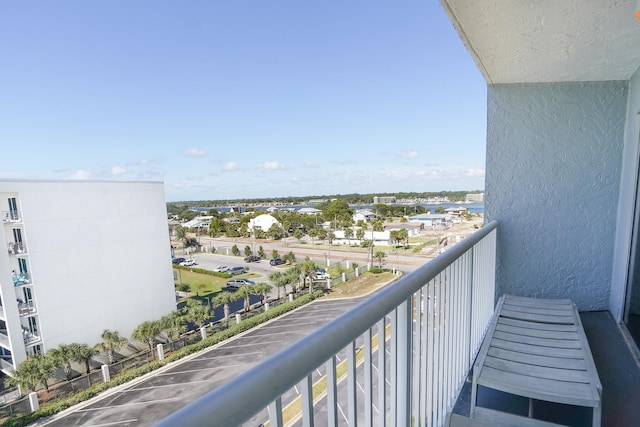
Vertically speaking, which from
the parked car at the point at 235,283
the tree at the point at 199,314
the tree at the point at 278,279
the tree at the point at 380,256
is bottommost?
the tree at the point at 199,314

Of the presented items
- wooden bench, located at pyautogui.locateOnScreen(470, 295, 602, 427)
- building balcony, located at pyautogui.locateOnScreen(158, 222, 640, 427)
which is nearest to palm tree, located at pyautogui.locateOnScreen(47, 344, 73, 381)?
building balcony, located at pyautogui.locateOnScreen(158, 222, 640, 427)

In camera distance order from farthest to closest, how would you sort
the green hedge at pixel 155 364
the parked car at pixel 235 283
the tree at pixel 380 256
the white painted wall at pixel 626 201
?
the parked car at pixel 235 283, the tree at pixel 380 256, the green hedge at pixel 155 364, the white painted wall at pixel 626 201

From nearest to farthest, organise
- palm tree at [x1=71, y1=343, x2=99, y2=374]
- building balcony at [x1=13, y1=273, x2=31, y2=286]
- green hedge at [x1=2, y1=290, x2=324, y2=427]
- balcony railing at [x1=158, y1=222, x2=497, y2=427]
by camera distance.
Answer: balcony railing at [x1=158, y1=222, x2=497, y2=427] → green hedge at [x1=2, y1=290, x2=324, y2=427] → building balcony at [x1=13, y1=273, x2=31, y2=286] → palm tree at [x1=71, y1=343, x2=99, y2=374]

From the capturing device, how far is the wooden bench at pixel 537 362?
1163mm

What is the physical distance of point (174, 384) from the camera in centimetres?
1106

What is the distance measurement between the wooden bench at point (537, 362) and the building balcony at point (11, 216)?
15.1 metres

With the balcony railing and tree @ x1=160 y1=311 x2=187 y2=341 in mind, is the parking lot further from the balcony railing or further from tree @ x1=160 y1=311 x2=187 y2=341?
the balcony railing

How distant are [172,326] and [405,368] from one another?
55.5 ft

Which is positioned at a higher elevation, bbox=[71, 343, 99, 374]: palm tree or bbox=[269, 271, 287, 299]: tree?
bbox=[269, 271, 287, 299]: tree

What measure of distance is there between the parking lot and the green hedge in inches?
10.8

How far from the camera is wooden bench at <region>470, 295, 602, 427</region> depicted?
1.16 metres

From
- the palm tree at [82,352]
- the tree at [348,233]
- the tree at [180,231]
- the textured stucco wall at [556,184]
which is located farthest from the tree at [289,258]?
the textured stucco wall at [556,184]

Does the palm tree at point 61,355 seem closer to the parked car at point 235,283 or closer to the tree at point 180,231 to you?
the tree at point 180,231

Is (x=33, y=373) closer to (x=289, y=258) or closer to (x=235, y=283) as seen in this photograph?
(x=235, y=283)
